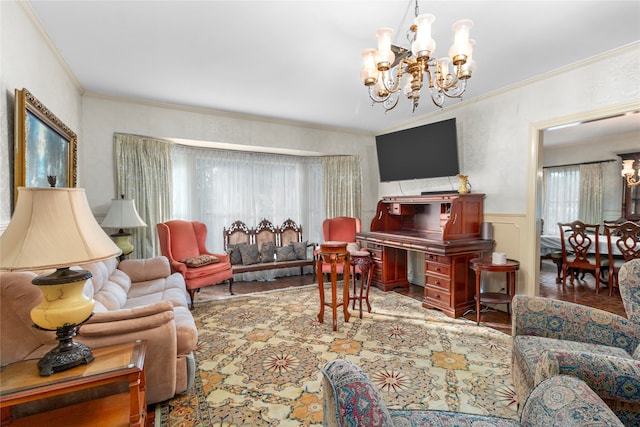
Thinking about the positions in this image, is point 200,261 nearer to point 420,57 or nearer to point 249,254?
point 249,254

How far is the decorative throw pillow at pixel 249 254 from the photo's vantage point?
460cm

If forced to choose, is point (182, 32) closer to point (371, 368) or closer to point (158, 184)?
point (158, 184)

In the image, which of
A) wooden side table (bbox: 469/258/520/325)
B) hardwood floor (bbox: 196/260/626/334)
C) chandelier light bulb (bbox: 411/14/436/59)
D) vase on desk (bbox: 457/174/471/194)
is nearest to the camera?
chandelier light bulb (bbox: 411/14/436/59)

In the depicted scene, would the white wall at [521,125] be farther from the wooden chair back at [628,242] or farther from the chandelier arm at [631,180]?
the chandelier arm at [631,180]

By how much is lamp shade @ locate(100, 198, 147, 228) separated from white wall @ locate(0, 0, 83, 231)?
3.67 feet

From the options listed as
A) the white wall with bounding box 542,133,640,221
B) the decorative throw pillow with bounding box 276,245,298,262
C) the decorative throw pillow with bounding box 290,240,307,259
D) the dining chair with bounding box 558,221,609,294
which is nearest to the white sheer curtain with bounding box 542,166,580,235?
the white wall with bounding box 542,133,640,221

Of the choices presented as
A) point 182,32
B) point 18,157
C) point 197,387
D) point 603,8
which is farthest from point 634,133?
point 18,157

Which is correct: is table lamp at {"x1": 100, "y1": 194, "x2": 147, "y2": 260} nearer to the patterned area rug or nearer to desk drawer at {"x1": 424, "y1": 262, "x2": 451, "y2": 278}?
the patterned area rug

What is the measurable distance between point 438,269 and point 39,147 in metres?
3.80

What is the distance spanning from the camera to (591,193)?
235 inches

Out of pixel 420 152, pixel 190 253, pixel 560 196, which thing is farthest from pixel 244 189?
pixel 560 196

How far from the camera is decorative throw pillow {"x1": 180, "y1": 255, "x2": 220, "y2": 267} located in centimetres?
371

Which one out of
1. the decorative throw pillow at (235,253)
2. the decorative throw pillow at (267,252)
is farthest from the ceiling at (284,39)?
the decorative throw pillow at (267,252)

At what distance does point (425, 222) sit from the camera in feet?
14.6
